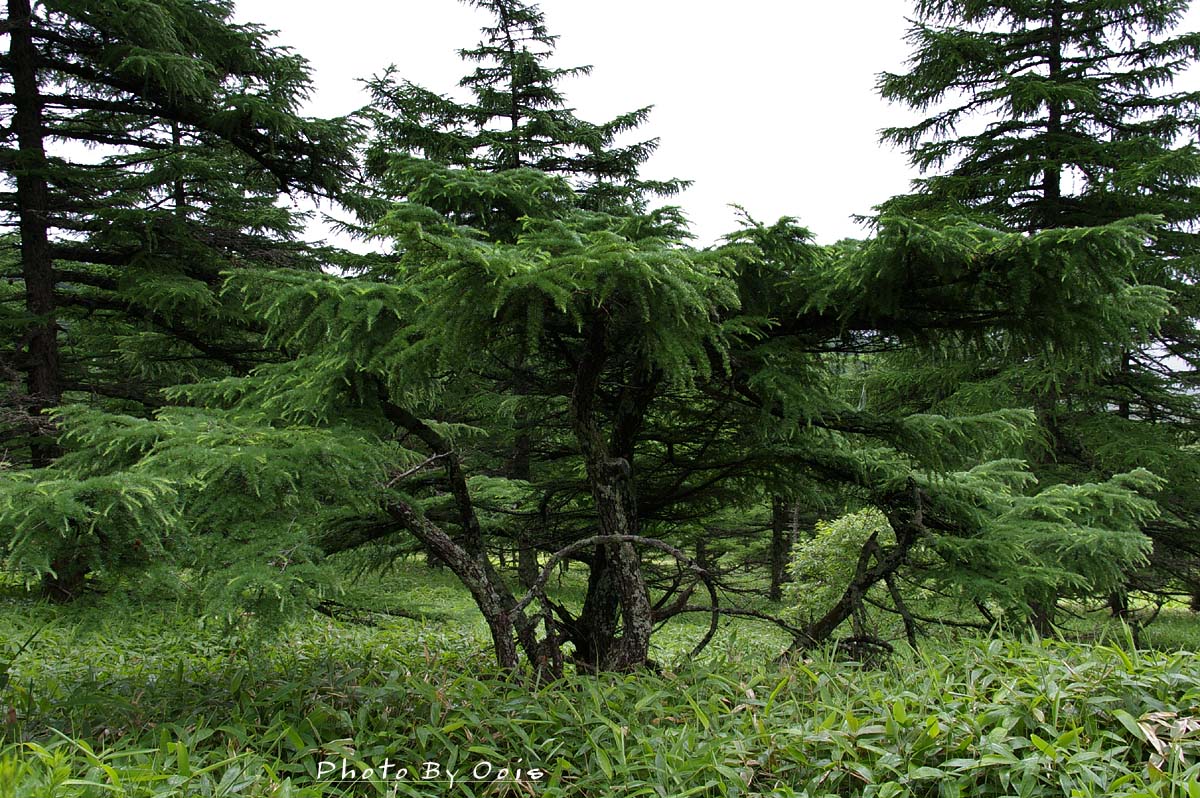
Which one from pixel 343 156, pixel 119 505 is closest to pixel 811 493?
pixel 119 505

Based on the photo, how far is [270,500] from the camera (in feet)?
8.96

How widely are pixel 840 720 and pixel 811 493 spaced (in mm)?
2294

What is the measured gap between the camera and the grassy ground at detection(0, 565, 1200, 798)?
93.7 inches

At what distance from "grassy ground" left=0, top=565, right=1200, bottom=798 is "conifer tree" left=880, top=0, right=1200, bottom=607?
226 inches

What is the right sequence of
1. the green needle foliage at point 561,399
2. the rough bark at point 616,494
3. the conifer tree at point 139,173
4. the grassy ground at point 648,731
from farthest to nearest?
the conifer tree at point 139,173 → the rough bark at point 616,494 → the green needle foliage at point 561,399 → the grassy ground at point 648,731

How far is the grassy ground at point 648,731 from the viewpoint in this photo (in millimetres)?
2379

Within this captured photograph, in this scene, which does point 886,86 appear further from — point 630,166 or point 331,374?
point 331,374

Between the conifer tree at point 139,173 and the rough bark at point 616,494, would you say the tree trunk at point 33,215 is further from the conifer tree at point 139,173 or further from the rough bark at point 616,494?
the rough bark at point 616,494

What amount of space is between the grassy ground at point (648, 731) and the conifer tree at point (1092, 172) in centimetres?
573

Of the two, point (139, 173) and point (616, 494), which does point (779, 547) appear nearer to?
point (616, 494)

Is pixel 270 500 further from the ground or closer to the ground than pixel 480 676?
further from the ground

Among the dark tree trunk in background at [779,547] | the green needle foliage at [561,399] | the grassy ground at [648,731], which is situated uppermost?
the green needle foliage at [561,399]

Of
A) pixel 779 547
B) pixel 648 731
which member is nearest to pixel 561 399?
pixel 648 731

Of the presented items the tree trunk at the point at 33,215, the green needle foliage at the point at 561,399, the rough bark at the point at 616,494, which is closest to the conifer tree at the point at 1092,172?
the green needle foliage at the point at 561,399
